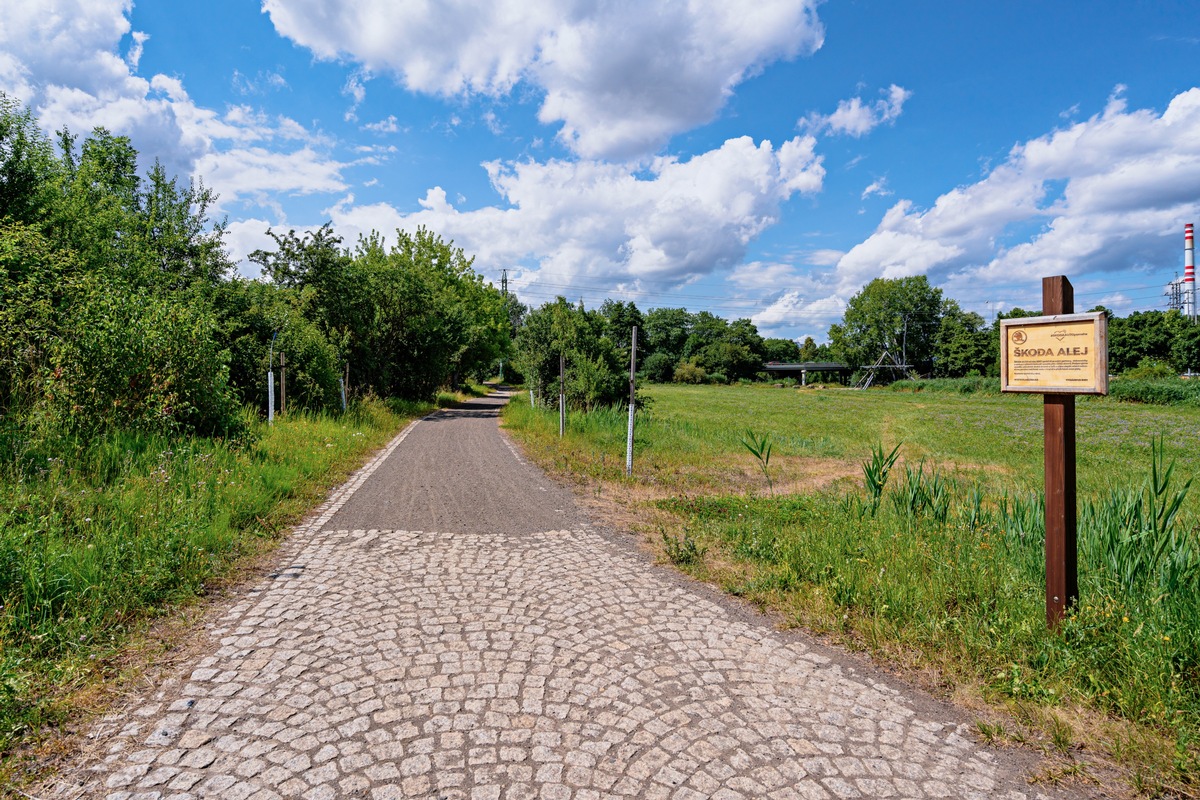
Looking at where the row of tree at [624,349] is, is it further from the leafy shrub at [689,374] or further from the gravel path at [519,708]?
the gravel path at [519,708]

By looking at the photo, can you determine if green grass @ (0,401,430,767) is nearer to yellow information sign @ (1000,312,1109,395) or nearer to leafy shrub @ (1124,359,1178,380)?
yellow information sign @ (1000,312,1109,395)

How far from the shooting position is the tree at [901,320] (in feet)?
305

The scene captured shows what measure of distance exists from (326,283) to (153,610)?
20955mm

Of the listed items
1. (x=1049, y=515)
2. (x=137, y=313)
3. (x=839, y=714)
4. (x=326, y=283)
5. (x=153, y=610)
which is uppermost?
(x=326, y=283)

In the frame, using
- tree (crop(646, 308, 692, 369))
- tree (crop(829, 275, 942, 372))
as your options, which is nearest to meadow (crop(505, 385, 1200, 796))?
tree (crop(829, 275, 942, 372))

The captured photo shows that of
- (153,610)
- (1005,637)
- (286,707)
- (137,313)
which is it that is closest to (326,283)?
(137,313)

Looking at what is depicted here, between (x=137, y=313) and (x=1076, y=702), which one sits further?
(x=137, y=313)

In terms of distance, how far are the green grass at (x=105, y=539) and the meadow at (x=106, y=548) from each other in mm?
11

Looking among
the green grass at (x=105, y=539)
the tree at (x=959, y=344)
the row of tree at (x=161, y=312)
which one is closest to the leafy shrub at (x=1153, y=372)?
Answer: the tree at (x=959, y=344)

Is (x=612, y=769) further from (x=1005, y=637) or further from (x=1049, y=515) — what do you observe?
(x=1049, y=515)

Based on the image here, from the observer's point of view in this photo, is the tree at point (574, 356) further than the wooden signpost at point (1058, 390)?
Yes

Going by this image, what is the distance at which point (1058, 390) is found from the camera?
3725 millimetres

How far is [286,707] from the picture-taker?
321 centimetres

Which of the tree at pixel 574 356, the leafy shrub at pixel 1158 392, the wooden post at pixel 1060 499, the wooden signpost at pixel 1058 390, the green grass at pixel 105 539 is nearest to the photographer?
the green grass at pixel 105 539
